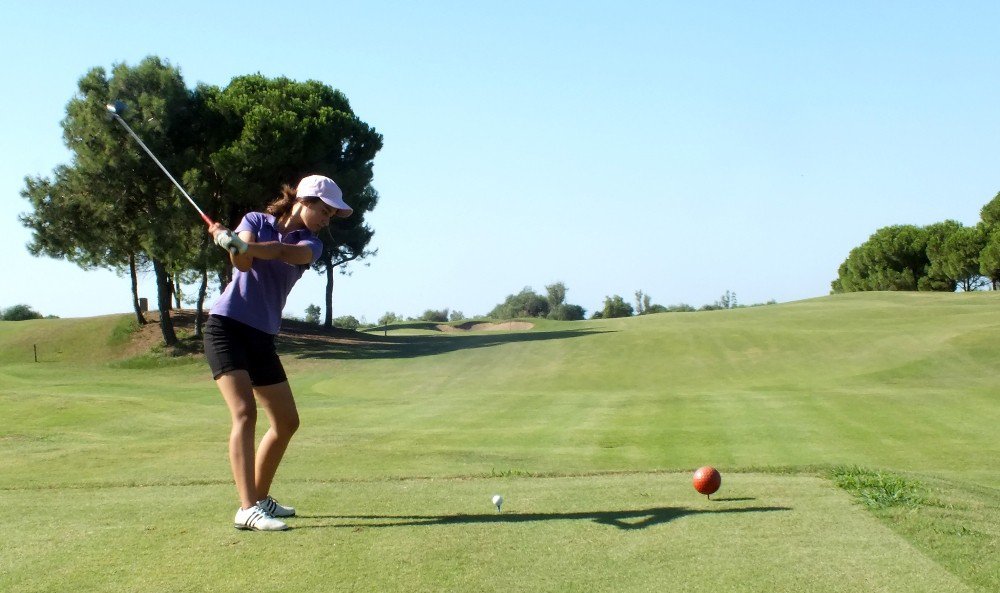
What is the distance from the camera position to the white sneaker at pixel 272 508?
6008 millimetres

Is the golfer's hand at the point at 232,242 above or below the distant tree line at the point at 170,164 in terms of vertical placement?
below

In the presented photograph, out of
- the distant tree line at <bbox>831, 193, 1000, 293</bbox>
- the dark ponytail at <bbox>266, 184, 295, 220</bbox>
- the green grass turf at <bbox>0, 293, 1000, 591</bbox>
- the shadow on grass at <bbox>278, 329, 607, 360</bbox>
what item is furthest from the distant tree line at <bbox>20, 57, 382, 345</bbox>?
the distant tree line at <bbox>831, 193, 1000, 293</bbox>

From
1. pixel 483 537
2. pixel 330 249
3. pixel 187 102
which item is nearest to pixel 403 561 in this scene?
pixel 483 537

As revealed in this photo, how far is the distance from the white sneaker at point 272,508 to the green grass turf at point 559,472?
15cm

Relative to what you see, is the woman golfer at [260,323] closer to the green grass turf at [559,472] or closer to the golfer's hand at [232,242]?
the golfer's hand at [232,242]

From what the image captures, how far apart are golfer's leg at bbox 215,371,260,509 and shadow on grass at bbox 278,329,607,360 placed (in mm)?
32270

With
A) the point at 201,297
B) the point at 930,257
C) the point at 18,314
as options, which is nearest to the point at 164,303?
the point at 201,297

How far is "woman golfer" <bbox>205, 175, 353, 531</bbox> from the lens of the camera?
6203mm

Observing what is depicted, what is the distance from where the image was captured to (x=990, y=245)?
267 ft

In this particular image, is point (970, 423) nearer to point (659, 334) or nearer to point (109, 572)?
point (109, 572)

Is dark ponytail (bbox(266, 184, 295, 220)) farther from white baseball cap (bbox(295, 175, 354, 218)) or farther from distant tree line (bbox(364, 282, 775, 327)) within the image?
distant tree line (bbox(364, 282, 775, 327))

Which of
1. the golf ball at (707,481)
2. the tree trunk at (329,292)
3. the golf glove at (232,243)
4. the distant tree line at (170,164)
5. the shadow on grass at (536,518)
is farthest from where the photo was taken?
the tree trunk at (329,292)

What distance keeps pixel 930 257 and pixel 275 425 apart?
335ft

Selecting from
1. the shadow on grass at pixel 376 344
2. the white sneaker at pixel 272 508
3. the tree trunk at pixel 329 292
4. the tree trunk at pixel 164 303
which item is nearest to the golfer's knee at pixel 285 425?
the white sneaker at pixel 272 508
